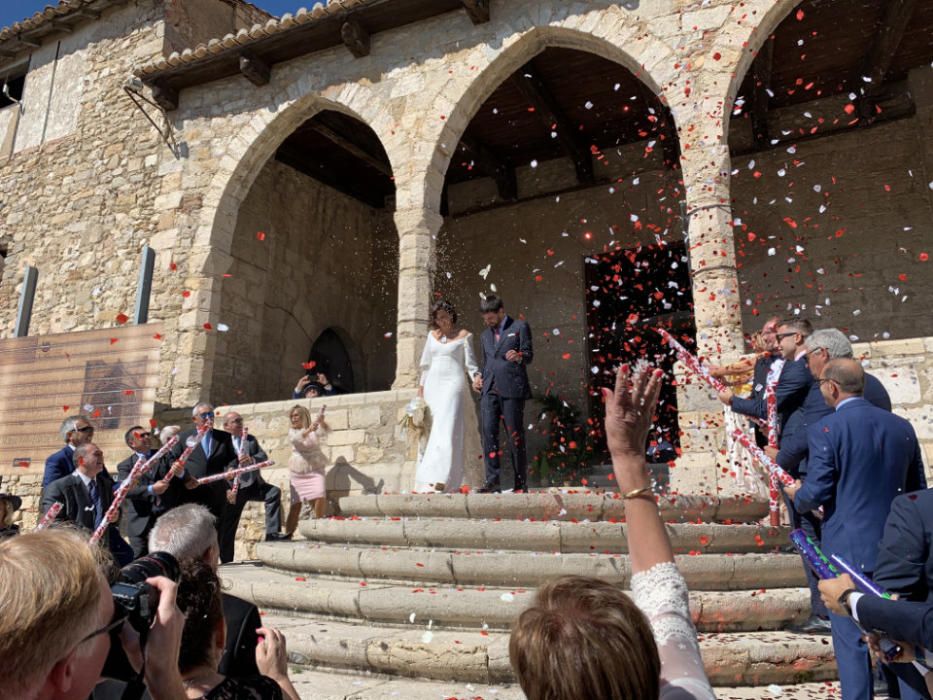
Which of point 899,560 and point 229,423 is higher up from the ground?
point 229,423

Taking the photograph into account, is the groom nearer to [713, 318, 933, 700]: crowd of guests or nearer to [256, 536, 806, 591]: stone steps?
[256, 536, 806, 591]: stone steps

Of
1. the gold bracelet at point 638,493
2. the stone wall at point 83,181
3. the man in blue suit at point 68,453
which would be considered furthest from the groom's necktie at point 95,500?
the stone wall at point 83,181

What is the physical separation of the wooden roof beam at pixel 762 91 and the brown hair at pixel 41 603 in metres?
8.33

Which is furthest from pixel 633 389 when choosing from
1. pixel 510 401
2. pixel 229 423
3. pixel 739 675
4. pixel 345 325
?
pixel 345 325

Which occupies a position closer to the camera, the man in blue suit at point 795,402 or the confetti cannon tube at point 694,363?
the man in blue suit at point 795,402

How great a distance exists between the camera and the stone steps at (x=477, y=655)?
296 centimetres

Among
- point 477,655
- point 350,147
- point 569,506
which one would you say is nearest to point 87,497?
point 477,655

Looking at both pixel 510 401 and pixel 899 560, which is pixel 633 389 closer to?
pixel 899 560

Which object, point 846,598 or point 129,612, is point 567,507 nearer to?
point 846,598

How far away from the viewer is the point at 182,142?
30.5ft

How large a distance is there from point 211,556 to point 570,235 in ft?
31.4

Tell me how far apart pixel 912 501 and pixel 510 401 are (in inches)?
144

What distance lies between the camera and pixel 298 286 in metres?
10.8

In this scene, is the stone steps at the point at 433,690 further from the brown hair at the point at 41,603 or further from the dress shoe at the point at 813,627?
the brown hair at the point at 41,603
